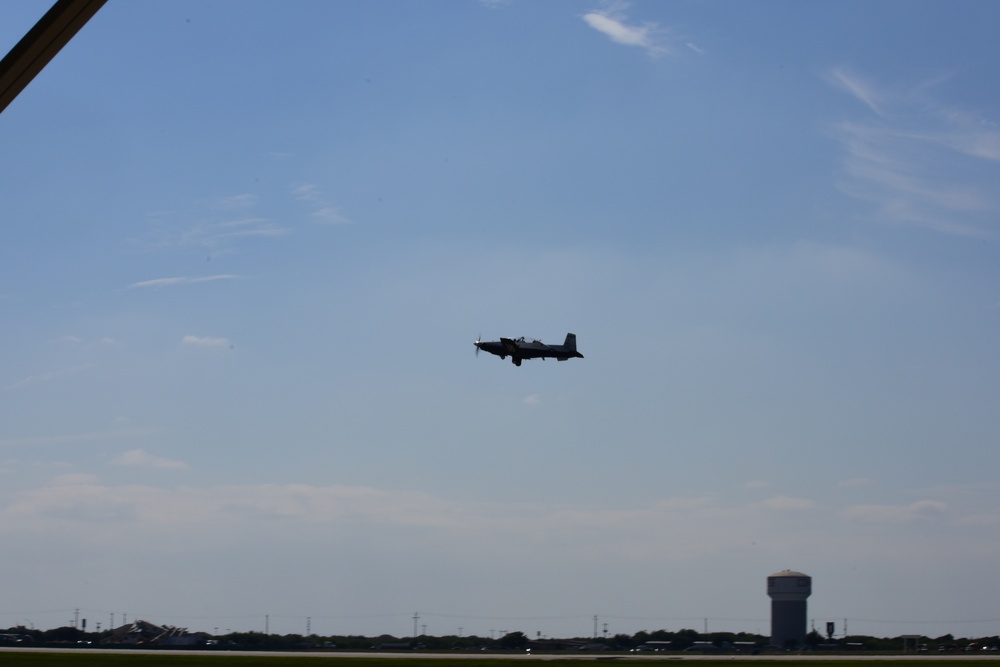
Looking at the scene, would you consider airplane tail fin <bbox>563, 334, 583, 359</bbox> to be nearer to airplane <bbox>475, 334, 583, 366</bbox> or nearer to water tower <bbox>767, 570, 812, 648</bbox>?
airplane <bbox>475, 334, 583, 366</bbox>

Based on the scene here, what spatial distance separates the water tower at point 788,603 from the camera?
178 meters

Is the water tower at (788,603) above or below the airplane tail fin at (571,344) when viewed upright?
below

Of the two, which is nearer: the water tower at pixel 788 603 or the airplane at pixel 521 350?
the airplane at pixel 521 350

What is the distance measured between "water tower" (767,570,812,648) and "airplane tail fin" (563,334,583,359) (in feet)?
286

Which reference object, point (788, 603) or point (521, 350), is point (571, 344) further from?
point (788, 603)

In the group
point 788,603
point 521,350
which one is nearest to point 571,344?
point 521,350

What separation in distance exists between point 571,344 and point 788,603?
8906 cm

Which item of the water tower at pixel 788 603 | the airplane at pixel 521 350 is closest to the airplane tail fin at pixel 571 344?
the airplane at pixel 521 350

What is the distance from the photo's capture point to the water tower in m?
A: 178

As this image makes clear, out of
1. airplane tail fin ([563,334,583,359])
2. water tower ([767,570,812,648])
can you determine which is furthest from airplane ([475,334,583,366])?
water tower ([767,570,812,648])

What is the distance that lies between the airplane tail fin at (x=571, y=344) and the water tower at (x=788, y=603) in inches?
3431

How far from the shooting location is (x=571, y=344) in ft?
368

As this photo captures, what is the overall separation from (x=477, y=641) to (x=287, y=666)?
105 meters

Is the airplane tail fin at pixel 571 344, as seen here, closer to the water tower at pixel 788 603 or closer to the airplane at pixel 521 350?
the airplane at pixel 521 350
